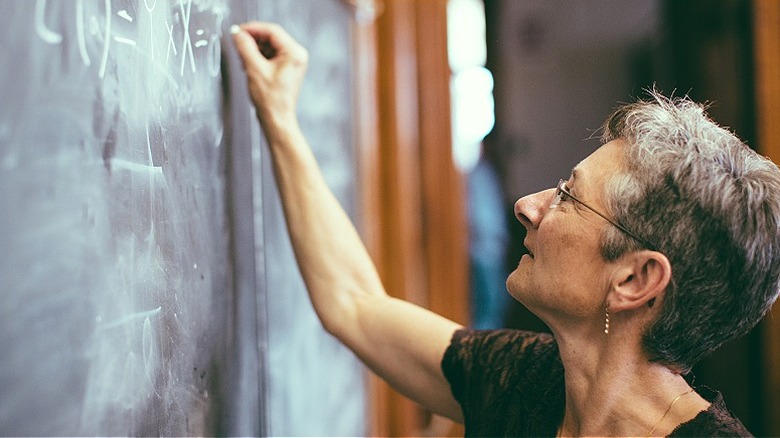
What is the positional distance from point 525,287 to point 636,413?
255mm

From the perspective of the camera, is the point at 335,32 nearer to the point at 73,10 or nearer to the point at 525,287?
the point at 525,287

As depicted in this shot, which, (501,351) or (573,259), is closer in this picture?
(573,259)

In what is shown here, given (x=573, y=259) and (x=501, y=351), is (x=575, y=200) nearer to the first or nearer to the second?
(x=573, y=259)

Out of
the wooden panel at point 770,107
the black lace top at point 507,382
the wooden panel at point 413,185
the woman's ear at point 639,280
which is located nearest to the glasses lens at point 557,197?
the woman's ear at point 639,280

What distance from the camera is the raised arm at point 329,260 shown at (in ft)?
4.60

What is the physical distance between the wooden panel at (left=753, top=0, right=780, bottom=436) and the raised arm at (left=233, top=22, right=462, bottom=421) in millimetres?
2065

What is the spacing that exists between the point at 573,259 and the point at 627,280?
8 cm

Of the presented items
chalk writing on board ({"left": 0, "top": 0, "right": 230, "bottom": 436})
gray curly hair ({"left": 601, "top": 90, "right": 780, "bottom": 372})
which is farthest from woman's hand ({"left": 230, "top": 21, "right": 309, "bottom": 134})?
gray curly hair ({"left": 601, "top": 90, "right": 780, "bottom": 372})

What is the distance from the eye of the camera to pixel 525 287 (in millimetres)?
1210

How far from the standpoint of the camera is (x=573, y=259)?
46.9 inches

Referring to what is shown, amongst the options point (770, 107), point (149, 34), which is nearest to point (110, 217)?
point (149, 34)

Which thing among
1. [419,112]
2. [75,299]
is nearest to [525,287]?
[75,299]

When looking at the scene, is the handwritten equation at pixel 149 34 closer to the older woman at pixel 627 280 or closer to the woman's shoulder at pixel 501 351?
the older woman at pixel 627 280

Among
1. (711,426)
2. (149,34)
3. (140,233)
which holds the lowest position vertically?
(711,426)
